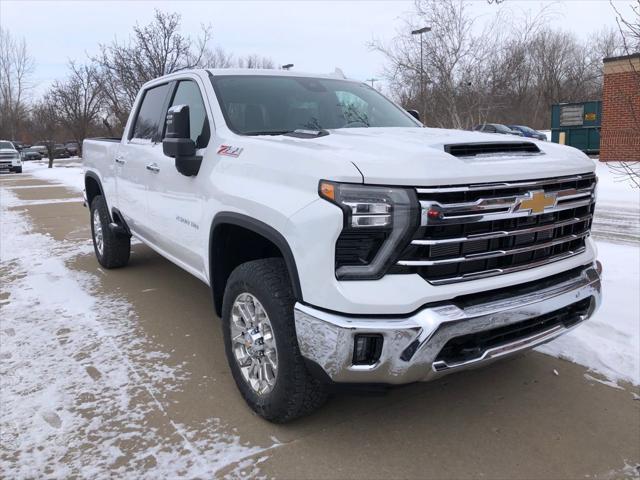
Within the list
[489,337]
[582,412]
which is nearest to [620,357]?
[582,412]

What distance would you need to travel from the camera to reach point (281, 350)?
2693mm

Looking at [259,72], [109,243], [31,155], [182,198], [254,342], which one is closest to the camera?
[254,342]

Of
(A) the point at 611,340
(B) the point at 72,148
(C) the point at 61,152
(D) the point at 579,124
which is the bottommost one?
(A) the point at 611,340

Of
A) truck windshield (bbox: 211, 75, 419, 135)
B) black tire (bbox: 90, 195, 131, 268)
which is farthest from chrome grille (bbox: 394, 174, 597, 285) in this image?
black tire (bbox: 90, 195, 131, 268)

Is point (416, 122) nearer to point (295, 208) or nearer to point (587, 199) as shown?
point (587, 199)

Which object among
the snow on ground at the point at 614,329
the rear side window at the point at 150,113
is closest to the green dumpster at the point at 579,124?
the snow on ground at the point at 614,329

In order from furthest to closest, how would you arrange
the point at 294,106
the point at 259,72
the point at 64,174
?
the point at 64,174 < the point at 259,72 < the point at 294,106

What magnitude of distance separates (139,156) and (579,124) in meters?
24.5

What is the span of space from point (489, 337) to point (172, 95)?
325 centimetres

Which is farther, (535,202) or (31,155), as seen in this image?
(31,155)

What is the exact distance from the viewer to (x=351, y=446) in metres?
2.84

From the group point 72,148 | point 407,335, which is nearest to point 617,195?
point 407,335

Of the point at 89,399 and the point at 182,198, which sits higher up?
the point at 182,198

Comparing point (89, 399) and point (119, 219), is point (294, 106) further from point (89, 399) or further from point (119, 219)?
point (119, 219)
